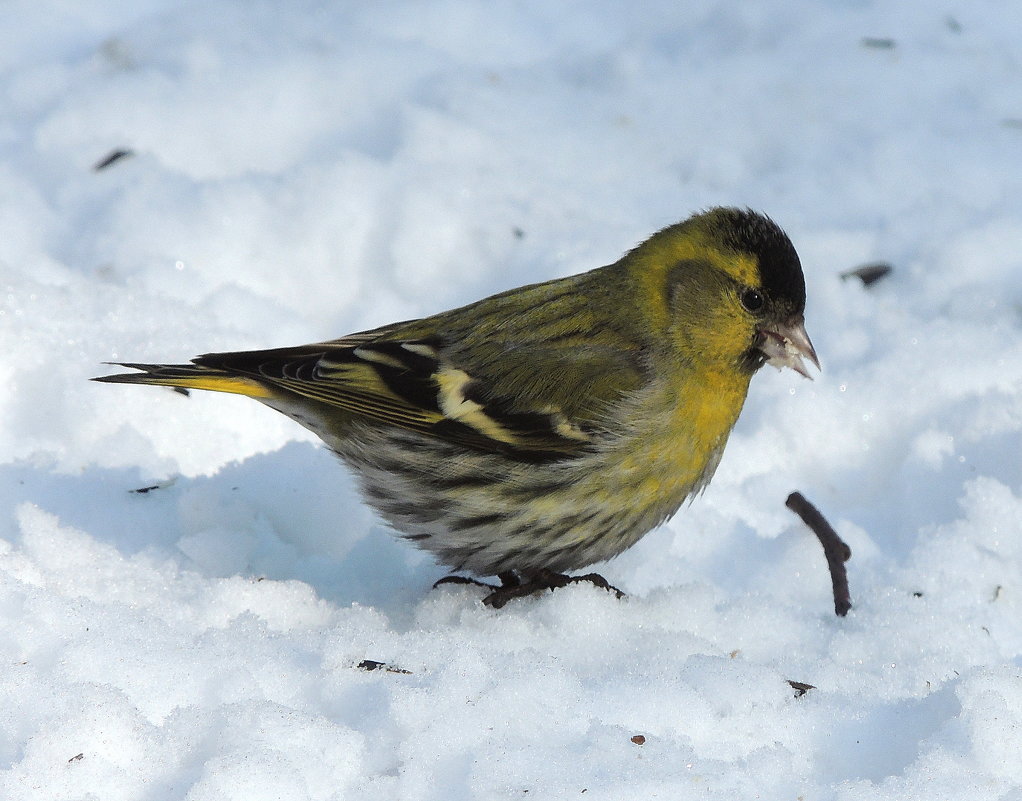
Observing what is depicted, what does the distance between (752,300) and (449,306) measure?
167cm

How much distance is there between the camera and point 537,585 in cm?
328

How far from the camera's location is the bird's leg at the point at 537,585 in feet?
10.4

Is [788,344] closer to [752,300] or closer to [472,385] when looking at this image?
[752,300]

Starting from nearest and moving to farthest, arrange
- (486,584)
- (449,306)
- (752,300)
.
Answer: (752,300), (486,584), (449,306)

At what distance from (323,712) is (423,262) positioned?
275 centimetres

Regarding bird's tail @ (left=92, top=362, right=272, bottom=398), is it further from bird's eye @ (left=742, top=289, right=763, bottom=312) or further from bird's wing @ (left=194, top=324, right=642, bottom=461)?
bird's eye @ (left=742, top=289, right=763, bottom=312)

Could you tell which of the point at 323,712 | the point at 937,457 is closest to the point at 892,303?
the point at 937,457

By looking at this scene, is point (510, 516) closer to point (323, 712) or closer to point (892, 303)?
point (323, 712)

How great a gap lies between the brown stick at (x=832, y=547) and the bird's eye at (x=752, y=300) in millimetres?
601

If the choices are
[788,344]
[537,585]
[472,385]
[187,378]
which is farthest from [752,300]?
[187,378]

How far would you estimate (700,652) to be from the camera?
2.85 metres

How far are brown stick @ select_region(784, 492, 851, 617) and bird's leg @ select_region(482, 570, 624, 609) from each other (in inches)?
22.8

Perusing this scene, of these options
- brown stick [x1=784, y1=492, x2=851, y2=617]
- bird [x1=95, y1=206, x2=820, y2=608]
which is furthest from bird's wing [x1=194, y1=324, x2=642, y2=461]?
brown stick [x1=784, y1=492, x2=851, y2=617]

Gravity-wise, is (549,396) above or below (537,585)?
above
